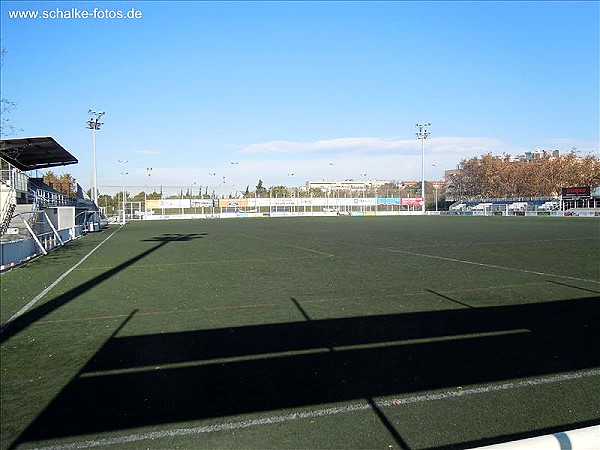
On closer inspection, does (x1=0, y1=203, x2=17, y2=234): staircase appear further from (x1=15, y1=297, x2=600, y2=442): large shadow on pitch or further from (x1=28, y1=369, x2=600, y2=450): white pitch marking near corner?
(x1=28, y1=369, x2=600, y2=450): white pitch marking near corner

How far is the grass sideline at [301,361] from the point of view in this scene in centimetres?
391

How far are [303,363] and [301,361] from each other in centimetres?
7

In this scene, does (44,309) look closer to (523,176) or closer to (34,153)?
(34,153)

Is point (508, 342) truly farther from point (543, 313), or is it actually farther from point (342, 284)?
point (342, 284)

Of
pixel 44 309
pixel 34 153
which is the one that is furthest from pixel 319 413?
pixel 34 153

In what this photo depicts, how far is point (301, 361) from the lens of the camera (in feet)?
18.1

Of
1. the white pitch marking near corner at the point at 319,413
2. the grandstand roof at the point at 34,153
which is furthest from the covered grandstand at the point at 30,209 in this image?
the white pitch marking near corner at the point at 319,413

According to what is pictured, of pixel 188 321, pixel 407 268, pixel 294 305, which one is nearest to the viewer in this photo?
pixel 188 321

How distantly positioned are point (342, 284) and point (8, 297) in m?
6.71

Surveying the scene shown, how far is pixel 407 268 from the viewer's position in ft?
45.1

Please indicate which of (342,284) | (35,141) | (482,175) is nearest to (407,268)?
(342,284)

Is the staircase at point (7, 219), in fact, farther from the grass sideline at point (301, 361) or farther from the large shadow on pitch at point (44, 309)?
the grass sideline at point (301, 361)

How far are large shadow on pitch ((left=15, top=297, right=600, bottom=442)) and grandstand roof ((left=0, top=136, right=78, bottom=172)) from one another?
65.0 feet

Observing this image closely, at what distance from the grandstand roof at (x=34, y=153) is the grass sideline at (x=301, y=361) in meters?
16.7
